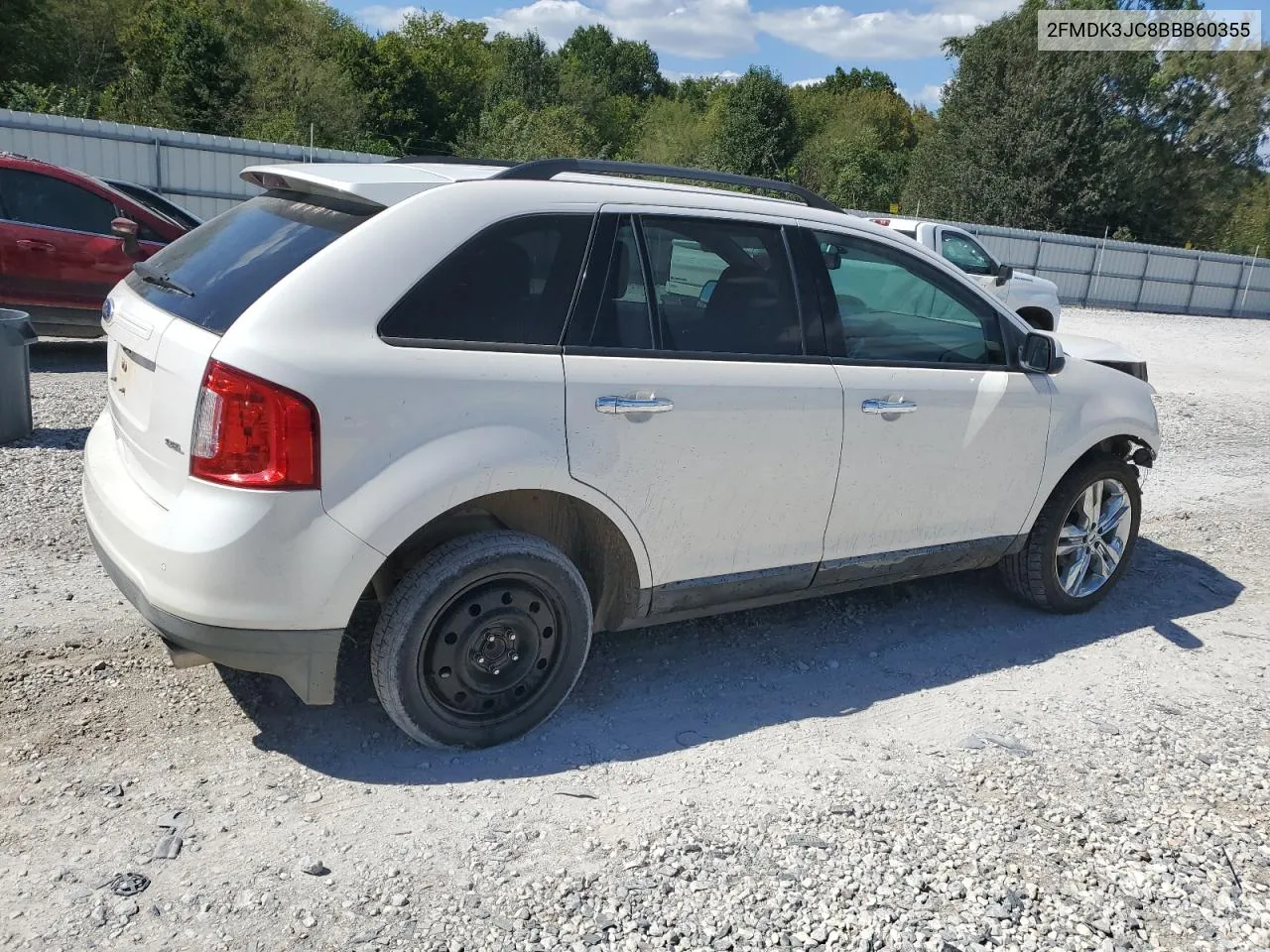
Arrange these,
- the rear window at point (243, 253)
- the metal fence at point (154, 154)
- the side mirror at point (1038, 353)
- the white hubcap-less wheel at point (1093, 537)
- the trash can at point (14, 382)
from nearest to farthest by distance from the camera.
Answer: the rear window at point (243, 253) < the side mirror at point (1038, 353) < the white hubcap-less wheel at point (1093, 537) < the trash can at point (14, 382) < the metal fence at point (154, 154)

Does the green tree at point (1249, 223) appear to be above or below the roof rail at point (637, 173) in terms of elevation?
above

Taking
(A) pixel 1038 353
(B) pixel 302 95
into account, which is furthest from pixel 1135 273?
(B) pixel 302 95

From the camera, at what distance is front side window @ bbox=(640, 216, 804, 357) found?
3.70m

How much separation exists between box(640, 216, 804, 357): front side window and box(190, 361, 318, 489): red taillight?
1.31 meters

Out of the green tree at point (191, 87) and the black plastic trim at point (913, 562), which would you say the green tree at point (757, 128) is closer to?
the green tree at point (191, 87)

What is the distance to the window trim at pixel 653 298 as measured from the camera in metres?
3.47

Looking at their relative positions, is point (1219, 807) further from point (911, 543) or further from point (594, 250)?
point (594, 250)

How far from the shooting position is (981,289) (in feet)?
14.9

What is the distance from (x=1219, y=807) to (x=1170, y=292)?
1228 inches

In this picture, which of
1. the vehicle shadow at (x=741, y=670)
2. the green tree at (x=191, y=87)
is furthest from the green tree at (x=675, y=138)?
the vehicle shadow at (x=741, y=670)

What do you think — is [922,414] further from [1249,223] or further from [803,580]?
[1249,223]

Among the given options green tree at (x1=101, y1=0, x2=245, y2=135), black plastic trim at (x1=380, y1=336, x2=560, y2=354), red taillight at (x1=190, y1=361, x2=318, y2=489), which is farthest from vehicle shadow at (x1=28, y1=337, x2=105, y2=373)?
green tree at (x1=101, y1=0, x2=245, y2=135)

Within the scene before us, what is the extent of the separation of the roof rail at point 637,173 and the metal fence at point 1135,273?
24415 mm

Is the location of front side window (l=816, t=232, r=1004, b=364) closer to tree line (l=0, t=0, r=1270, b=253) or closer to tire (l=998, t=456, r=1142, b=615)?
tire (l=998, t=456, r=1142, b=615)
